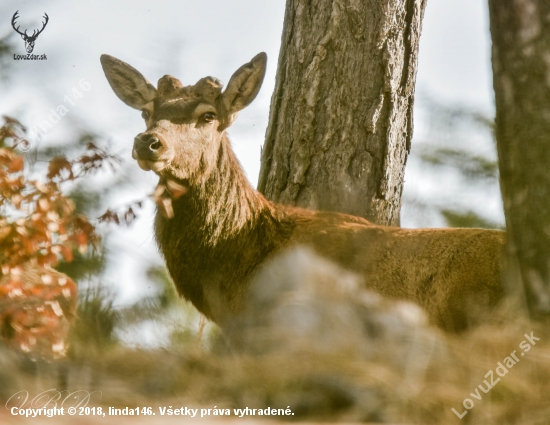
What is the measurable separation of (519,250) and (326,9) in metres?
4.10

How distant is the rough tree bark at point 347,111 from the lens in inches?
289

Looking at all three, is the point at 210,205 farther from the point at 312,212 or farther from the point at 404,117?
the point at 404,117

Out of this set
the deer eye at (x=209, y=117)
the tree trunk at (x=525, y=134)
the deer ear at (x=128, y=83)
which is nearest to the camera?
the tree trunk at (x=525, y=134)

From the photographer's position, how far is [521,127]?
4.36 meters

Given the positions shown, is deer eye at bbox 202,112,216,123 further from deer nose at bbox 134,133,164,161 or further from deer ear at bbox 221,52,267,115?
deer nose at bbox 134,133,164,161

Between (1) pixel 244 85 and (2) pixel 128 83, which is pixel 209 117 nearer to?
(1) pixel 244 85

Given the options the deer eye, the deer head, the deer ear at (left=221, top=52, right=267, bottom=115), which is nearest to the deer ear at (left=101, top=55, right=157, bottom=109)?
the deer head

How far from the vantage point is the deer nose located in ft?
19.5

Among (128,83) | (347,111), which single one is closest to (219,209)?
(128,83)

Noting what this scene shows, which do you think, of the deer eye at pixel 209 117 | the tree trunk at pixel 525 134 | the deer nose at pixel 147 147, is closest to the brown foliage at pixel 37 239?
the deer nose at pixel 147 147

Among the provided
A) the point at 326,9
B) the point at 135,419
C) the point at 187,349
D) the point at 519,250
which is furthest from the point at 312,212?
the point at 135,419

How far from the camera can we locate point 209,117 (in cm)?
681

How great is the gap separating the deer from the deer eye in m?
0.01

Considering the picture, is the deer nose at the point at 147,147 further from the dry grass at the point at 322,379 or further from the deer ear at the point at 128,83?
the dry grass at the point at 322,379
